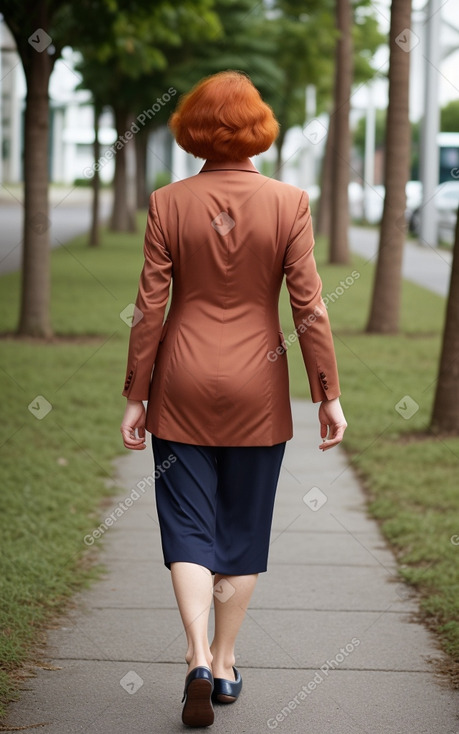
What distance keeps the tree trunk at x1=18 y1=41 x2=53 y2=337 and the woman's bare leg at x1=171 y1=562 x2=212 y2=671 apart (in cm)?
860

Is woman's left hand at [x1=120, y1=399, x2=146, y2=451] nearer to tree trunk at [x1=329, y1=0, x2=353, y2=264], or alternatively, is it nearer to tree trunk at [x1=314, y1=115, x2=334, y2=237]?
tree trunk at [x1=329, y1=0, x2=353, y2=264]

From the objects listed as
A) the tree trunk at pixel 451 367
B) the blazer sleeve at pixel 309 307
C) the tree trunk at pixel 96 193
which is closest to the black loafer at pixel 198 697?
the blazer sleeve at pixel 309 307

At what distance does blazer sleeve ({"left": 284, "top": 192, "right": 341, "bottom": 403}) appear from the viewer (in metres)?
3.31

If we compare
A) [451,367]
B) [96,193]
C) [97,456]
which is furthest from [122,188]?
[97,456]

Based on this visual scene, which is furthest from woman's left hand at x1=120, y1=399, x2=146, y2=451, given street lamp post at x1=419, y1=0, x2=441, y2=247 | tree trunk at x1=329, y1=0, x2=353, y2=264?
street lamp post at x1=419, y1=0, x2=441, y2=247

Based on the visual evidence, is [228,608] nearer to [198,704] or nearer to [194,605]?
[194,605]

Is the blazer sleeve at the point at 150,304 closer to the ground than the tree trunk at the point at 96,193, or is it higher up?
higher up

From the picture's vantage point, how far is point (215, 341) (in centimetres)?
335

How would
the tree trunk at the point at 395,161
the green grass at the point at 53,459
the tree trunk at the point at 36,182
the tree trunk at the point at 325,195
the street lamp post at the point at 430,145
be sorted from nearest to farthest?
the green grass at the point at 53,459 → the tree trunk at the point at 36,182 → the tree trunk at the point at 395,161 → the street lamp post at the point at 430,145 → the tree trunk at the point at 325,195

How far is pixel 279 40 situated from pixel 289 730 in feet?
89.2

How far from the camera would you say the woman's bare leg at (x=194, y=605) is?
3305 millimetres

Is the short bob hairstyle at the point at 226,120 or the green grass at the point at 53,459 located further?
the green grass at the point at 53,459

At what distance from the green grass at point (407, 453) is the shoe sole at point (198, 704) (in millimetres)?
1139

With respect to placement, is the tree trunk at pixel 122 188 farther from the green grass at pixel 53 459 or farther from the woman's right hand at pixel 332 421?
the woman's right hand at pixel 332 421
